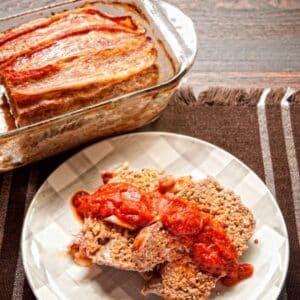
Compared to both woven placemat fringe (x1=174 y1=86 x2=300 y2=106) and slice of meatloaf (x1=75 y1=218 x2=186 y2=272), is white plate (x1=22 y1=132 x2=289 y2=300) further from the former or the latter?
woven placemat fringe (x1=174 y1=86 x2=300 y2=106)

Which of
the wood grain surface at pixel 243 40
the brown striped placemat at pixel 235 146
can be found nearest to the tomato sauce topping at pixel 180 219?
the brown striped placemat at pixel 235 146

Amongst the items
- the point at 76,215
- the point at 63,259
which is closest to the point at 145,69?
the point at 76,215

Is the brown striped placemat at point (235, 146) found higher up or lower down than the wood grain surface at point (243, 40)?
lower down

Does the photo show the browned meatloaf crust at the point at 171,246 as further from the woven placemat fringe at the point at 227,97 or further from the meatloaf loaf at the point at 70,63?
the woven placemat fringe at the point at 227,97

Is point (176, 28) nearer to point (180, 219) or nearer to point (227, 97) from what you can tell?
point (227, 97)

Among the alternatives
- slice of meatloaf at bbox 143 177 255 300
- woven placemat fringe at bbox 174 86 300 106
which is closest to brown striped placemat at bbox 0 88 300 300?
woven placemat fringe at bbox 174 86 300 106

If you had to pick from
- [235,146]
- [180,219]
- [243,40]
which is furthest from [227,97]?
[180,219]
